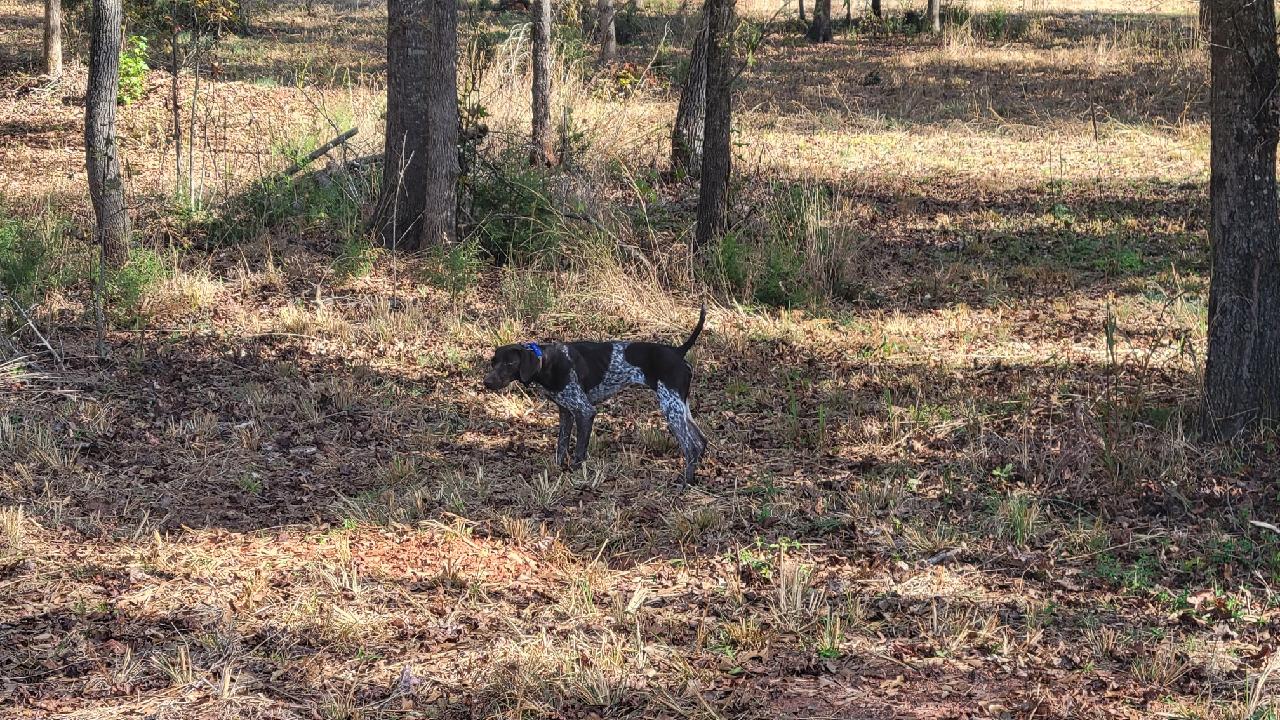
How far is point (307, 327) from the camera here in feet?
34.6

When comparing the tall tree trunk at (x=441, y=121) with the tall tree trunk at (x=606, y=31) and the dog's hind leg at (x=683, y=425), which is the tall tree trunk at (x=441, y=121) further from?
the tall tree trunk at (x=606, y=31)

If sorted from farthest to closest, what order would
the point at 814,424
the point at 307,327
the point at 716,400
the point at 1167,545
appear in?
the point at 307,327, the point at 716,400, the point at 814,424, the point at 1167,545

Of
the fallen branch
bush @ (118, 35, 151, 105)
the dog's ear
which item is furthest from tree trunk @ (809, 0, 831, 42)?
the dog's ear

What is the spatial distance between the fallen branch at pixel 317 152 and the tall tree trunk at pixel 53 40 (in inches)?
296

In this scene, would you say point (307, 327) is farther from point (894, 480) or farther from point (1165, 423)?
point (1165, 423)

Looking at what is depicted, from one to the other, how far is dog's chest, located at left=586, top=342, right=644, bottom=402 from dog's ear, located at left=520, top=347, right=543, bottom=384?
48 cm

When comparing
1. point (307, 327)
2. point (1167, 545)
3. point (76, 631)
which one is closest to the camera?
point (76, 631)

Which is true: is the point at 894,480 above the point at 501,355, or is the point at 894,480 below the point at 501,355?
below

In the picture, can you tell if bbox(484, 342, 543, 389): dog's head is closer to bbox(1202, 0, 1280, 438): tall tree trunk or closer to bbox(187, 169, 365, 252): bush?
bbox(1202, 0, 1280, 438): tall tree trunk

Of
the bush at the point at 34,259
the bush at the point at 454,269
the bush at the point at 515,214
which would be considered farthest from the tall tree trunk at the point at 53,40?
the bush at the point at 454,269

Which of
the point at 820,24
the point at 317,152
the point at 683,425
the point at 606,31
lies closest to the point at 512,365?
the point at 683,425

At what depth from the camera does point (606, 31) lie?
24.2 meters

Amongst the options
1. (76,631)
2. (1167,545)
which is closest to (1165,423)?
(1167,545)

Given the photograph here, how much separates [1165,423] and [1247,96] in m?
2.08
